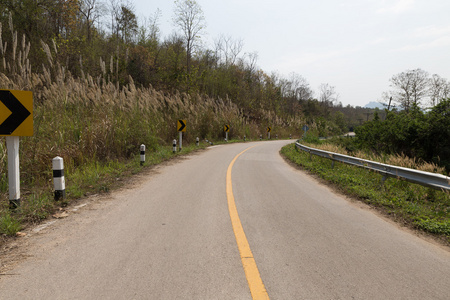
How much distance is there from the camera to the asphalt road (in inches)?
108

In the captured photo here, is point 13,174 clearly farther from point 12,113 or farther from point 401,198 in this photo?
point 401,198

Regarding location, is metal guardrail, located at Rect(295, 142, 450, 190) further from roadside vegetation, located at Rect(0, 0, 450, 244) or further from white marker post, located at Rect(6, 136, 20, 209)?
white marker post, located at Rect(6, 136, 20, 209)

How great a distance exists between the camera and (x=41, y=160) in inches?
277

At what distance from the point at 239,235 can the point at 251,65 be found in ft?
157

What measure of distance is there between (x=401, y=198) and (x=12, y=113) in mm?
8038

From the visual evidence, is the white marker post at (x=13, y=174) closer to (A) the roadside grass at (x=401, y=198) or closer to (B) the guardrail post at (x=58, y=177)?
(B) the guardrail post at (x=58, y=177)

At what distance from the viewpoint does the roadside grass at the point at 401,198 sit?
480 cm

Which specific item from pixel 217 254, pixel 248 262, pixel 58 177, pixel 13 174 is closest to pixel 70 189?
pixel 58 177

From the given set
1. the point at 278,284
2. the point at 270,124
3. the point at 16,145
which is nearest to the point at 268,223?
the point at 278,284

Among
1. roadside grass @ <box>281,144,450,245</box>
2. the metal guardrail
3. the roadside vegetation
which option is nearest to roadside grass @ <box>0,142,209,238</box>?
the roadside vegetation

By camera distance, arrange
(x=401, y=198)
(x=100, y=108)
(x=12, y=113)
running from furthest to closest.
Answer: (x=100, y=108) → (x=401, y=198) → (x=12, y=113)

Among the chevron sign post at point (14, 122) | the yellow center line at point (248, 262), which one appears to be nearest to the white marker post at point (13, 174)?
the chevron sign post at point (14, 122)

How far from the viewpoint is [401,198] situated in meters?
6.30

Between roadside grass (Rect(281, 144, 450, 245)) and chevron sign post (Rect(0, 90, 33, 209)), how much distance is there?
699 cm
